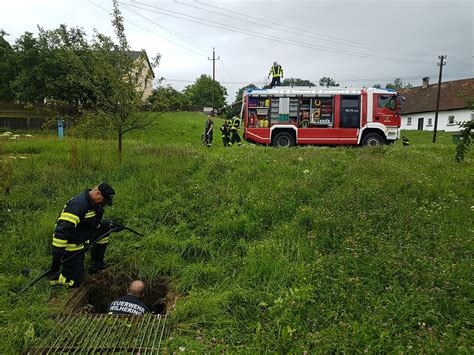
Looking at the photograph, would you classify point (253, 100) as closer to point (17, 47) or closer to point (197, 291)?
point (197, 291)

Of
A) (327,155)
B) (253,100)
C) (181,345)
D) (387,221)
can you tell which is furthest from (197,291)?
(253,100)

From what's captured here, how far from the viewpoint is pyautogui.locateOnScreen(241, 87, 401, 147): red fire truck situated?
13.6 m

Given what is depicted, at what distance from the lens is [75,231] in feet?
16.2

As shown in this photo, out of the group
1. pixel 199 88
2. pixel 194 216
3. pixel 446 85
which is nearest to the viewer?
pixel 194 216

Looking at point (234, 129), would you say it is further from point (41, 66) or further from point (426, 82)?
point (426, 82)

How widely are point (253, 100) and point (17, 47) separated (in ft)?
65.0

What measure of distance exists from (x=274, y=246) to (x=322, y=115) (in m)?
9.62

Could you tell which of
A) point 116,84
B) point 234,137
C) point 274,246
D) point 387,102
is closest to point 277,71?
point 234,137

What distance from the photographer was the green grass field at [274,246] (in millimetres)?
3660

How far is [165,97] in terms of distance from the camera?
8.77 metres

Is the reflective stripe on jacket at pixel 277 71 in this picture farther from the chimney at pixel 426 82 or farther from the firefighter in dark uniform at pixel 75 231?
the chimney at pixel 426 82

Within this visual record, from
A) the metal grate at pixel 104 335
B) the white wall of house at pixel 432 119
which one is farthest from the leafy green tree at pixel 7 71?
the white wall of house at pixel 432 119

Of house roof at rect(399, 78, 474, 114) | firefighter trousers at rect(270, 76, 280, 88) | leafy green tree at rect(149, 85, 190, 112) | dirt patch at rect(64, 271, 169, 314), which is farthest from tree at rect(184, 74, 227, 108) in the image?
dirt patch at rect(64, 271, 169, 314)

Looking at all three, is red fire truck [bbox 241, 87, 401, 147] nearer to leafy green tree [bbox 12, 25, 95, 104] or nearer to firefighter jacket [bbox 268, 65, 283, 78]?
firefighter jacket [bbox 268, 65, 283, 78]
